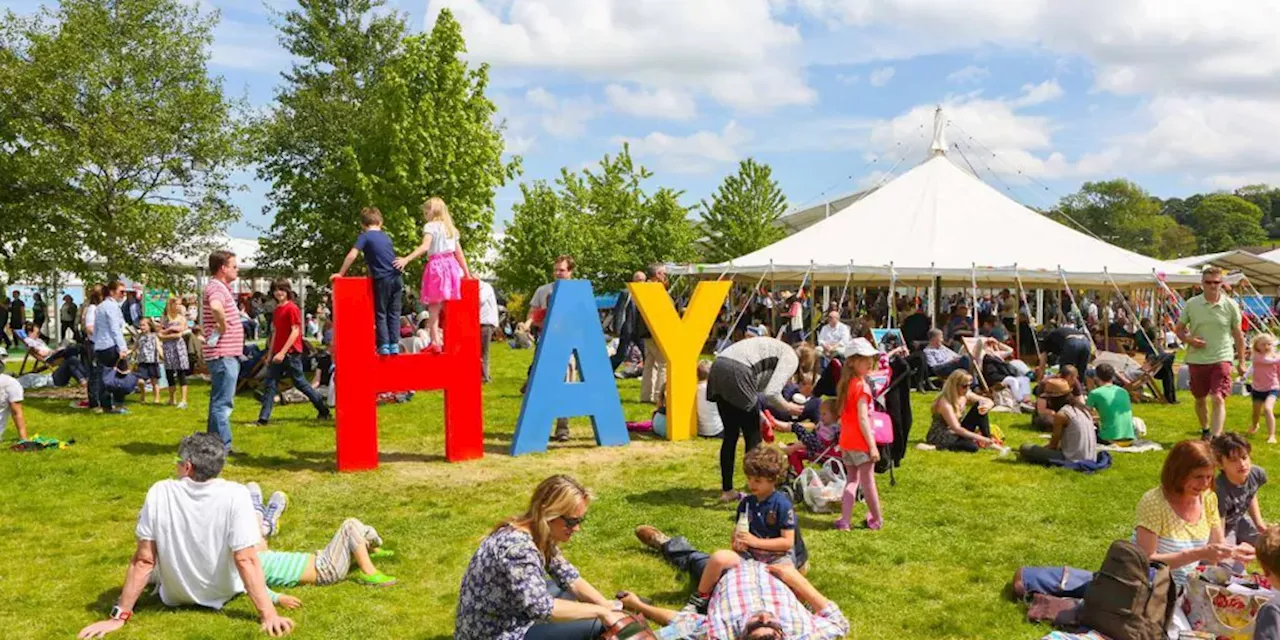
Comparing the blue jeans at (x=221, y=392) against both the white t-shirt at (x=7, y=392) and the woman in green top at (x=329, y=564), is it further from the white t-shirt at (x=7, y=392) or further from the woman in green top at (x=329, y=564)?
the woman in green top at (x=329, y=564)

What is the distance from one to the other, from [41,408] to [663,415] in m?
8.96

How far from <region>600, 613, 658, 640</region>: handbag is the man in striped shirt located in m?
5.88

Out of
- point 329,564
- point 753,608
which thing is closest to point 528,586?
point 753,608

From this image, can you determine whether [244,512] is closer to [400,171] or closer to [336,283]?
[336,283]

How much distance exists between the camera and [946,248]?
19.3 m

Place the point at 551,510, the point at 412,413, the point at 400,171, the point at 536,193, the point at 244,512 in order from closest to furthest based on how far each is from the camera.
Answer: the point at 551,510 → the point at 244,512 → the point at 412,413 → the point at 400,171 → the point at 536,193

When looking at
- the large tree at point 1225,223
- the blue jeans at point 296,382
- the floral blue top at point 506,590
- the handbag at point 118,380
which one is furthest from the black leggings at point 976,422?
the large tree at point 1225,223

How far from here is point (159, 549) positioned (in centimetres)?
525

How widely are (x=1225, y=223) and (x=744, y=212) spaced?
98.0 metres

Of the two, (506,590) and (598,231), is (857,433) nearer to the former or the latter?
(506,590)

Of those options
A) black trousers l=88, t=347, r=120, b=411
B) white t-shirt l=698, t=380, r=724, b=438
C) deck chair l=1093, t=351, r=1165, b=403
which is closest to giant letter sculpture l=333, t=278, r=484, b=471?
white t-shirt l=698, t=380, r=724, b=438

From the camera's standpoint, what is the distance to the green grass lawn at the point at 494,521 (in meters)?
5.46

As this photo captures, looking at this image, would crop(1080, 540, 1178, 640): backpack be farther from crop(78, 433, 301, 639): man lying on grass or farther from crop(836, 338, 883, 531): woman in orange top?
crop(78, 433, 301, 639): man lying on grass

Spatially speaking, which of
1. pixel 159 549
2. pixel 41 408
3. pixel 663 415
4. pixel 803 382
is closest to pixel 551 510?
pixel 159 549
